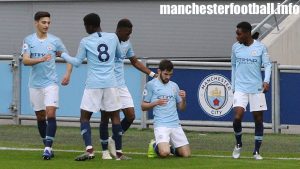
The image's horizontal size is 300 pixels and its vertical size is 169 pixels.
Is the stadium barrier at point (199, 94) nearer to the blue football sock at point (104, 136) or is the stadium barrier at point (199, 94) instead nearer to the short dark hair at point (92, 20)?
the blue football sock at point (104, 136)

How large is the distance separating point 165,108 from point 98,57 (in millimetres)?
1586

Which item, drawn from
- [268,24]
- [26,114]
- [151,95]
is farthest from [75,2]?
[151,95]

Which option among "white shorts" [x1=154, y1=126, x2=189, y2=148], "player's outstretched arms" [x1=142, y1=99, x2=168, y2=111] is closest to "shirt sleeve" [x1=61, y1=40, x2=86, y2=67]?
"player's outstretched arms" [x1=142, y1=99, x2=168, y2=111]

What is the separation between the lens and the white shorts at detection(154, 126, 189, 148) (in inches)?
649

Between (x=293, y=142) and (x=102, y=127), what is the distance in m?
4.91

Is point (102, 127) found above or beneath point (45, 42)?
beneath

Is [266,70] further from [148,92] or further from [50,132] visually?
[50,132]

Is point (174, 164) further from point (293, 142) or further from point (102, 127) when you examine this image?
point (293, 142)

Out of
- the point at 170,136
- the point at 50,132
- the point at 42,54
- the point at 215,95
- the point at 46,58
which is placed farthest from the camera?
the point at 215,95

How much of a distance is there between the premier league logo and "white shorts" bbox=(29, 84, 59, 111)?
5966 millimetres

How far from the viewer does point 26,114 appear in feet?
76.3

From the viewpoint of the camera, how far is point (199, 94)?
21797mm

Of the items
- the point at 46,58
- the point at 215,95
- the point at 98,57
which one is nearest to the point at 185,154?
the point at 98,57

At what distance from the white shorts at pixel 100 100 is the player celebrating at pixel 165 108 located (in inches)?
37.2
